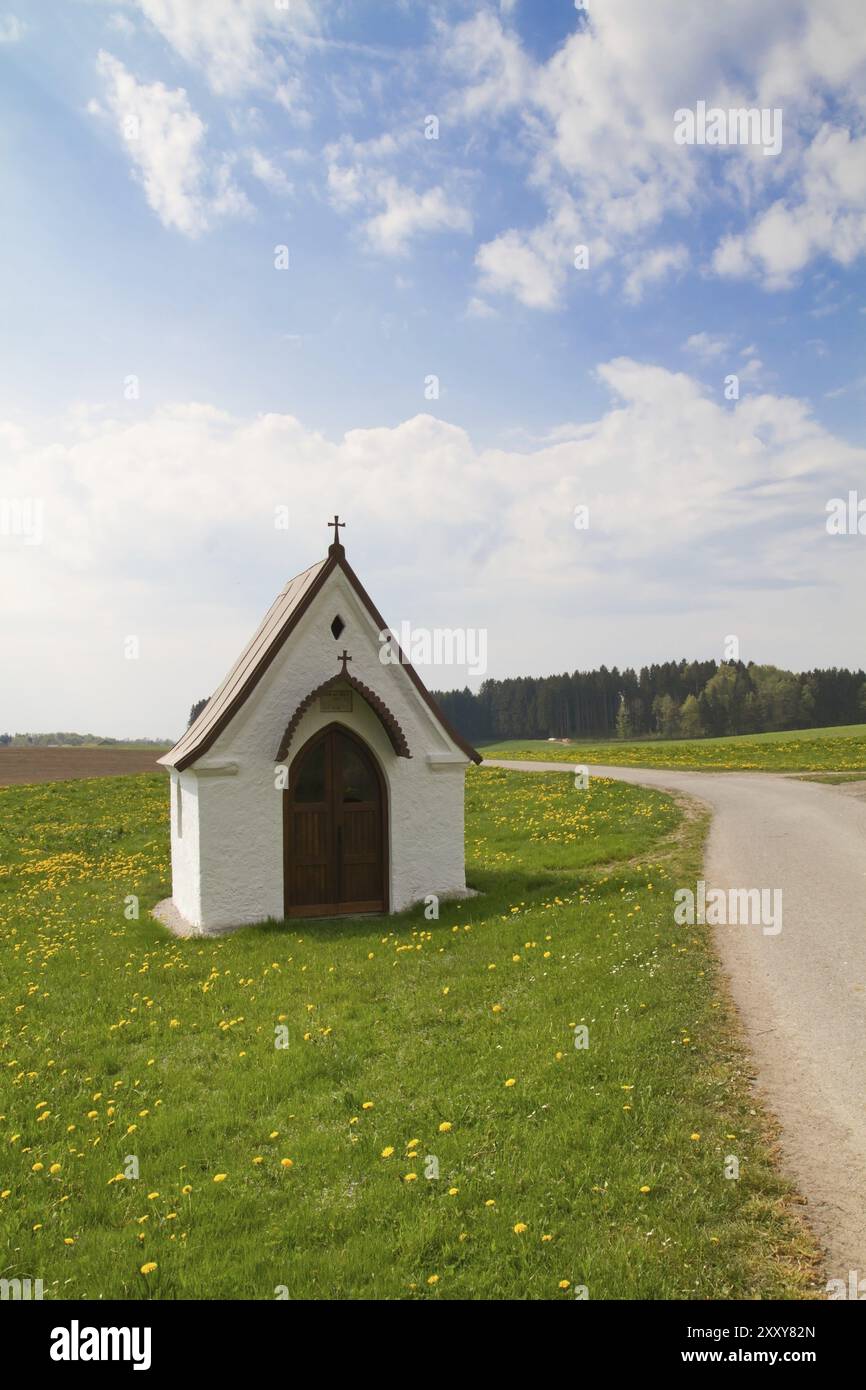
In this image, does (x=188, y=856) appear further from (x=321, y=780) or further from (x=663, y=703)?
(x=663, y=703)

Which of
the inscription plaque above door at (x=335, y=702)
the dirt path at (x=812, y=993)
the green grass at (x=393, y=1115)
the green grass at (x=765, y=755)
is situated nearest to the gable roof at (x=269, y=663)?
the inscription plaque above door at (x=335, y=702)

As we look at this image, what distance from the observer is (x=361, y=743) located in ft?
48.6

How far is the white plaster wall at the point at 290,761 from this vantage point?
13914 mm

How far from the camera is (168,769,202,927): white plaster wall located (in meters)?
14.0

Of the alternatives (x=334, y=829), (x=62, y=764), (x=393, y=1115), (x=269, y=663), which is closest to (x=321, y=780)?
(x=334, y=829)

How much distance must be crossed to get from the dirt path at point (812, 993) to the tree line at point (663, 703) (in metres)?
81.0

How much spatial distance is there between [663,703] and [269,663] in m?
101

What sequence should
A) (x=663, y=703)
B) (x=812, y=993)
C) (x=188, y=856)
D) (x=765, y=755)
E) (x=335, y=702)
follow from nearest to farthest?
(x=812, y=993), (x=335, y=702), (x=188, y=856), (x=765, y=755), (x=663, y=703)

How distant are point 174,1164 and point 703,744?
173 feet

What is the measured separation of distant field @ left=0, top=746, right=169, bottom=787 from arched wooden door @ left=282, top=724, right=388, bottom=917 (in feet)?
80.4

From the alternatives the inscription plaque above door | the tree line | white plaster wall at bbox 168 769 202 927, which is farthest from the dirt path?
the tree line

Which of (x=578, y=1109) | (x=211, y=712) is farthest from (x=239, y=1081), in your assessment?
(x=211, y=712)

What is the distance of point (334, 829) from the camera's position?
14680 millimetres

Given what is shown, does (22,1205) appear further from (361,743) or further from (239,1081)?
(361,743)
